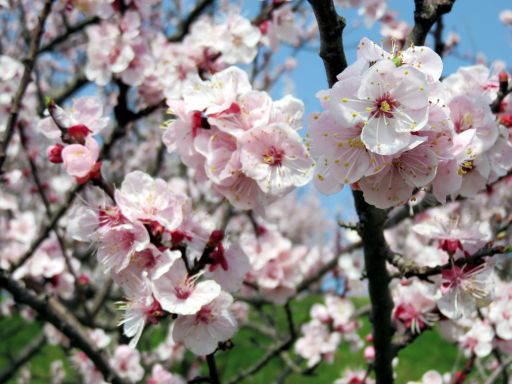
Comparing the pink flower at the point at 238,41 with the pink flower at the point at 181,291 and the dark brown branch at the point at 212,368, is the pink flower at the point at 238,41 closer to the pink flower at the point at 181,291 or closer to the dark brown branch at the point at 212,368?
the pink flower at the point at 181,291

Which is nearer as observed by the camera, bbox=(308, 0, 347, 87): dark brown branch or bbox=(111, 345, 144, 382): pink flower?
bbox=(308, 0, 347, 87): dark brown branch

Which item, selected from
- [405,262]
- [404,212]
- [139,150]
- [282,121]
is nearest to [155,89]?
[404,212]

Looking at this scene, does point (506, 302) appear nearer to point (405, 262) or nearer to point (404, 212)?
point (404, 212)

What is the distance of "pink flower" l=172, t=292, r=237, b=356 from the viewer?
4.63 ft

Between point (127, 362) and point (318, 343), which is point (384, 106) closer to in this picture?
point (127, 362)

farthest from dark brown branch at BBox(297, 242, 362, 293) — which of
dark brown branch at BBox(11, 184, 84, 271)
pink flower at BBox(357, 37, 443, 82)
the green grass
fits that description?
the green grass

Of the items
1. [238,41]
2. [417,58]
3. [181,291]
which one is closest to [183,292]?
[181,291]

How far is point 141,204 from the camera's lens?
4.78ft

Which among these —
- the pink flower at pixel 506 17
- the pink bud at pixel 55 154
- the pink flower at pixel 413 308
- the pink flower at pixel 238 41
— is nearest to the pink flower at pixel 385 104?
the pink bud at pixel 55 154

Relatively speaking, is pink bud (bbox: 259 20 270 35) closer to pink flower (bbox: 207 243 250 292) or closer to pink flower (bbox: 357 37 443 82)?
pink flower (bbox: 207 243 250 292)

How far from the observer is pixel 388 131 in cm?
111

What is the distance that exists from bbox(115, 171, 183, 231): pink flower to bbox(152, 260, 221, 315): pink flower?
13 centimetres

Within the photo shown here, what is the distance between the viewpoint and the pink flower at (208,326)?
55.6 inches

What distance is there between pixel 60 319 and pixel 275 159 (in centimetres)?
121
